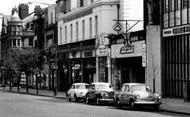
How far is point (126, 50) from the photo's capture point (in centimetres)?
4794

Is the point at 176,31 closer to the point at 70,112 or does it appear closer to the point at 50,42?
the point at 70,112

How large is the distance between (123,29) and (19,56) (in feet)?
81.9

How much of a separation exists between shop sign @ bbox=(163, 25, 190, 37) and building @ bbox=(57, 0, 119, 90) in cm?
1128

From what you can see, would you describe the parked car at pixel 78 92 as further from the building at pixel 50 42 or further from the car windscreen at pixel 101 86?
the building at pixel 50 42

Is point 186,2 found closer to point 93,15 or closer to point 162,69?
point 162,69

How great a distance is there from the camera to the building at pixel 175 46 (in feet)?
129

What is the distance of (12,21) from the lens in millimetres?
113188

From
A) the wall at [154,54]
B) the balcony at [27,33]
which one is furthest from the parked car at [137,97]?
the balcony at [27,33]

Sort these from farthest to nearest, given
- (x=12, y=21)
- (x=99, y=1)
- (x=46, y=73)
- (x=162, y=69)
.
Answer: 1. (x=12, y=21)
2. (x=46, y=73)
3. (x=99, y=1)
4. (x=162, y=69)

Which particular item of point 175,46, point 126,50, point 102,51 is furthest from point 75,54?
point 175,46

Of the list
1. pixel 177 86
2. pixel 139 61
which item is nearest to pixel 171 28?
pixel 177 86

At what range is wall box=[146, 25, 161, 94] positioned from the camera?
42.9 meters

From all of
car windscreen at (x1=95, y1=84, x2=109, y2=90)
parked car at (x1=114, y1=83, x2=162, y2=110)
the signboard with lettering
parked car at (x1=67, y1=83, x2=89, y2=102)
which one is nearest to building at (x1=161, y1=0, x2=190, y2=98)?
car windscreen at (x1=95, y1=84, x2=109, y2=90)

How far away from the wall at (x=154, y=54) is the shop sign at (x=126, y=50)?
1.43 meters
